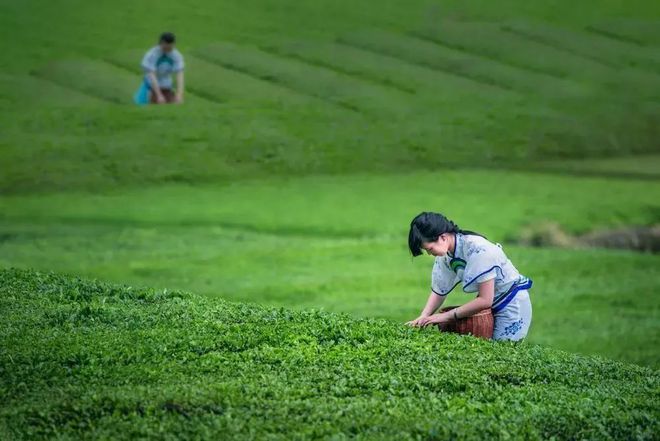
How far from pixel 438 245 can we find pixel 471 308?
481mm

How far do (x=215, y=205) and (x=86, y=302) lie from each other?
43.0 feet

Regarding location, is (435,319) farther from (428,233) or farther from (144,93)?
(144,93)

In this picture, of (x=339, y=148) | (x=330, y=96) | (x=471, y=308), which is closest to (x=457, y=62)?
(x=330, y=96)

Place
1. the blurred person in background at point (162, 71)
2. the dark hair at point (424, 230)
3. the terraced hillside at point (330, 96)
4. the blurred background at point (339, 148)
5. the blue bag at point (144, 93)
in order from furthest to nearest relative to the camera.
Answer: the terraced hillside at point (330, 96) < the blue bag at point (144, 93) < the blurred person in background at point (162, 71) < the blurred background at point (339, 148) < the dark hair at point (424, 230)

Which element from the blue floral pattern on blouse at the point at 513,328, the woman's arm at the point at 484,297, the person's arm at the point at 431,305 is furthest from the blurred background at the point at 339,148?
the woman's arm at the point at 484,297

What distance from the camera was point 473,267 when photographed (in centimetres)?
858

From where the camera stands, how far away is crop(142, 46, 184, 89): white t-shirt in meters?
21.0

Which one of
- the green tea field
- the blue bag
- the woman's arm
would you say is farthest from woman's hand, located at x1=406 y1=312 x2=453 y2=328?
the blue bag

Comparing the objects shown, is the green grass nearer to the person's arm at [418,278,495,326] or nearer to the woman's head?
the person's arm at [418,278,495,326]

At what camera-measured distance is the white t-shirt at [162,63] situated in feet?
68.8

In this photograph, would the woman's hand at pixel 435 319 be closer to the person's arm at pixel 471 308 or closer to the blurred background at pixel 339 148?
the person's arm at pixel 471 308

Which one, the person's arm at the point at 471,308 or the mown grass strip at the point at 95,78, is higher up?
the mown grass strip at the point at 95,78

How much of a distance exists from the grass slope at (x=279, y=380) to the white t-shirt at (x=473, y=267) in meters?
0.37

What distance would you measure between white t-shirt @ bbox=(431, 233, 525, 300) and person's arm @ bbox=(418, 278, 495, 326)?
0.05 metres
